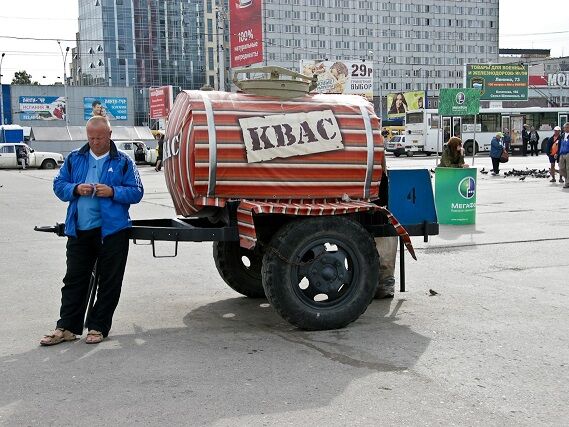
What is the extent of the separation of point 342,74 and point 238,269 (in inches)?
1890

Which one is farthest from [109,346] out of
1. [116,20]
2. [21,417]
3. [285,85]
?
[116,20]

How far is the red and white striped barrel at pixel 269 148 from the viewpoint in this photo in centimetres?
571

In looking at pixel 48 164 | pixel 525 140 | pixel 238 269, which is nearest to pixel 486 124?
pixel 525 140

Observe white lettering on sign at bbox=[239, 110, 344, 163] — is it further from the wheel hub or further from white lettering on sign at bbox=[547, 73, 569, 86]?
white lettering on sign at bbox=[547, 73, 569, 86]

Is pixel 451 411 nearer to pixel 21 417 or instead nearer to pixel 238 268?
pixel 21 417

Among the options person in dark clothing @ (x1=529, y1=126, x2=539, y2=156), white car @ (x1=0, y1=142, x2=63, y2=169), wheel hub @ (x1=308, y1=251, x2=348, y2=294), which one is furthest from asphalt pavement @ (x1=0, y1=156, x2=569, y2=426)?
person in dark clothing @ (x1=529, y1=126, x2=539, y2=156)

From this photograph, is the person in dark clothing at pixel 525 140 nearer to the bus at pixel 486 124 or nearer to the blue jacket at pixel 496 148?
the bus at pixel 486 124

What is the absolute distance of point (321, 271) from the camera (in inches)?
237

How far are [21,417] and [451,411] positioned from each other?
2.44 m

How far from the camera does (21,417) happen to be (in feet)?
13.9

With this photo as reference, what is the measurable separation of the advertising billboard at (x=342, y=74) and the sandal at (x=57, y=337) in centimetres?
4717

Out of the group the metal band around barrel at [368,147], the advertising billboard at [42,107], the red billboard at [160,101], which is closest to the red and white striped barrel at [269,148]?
the metal band around barrel at [368,147]

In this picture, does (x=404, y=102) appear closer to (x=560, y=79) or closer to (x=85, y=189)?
(x=560, y=79)

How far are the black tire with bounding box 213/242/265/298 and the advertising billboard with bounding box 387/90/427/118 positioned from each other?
6644cm
